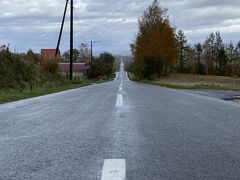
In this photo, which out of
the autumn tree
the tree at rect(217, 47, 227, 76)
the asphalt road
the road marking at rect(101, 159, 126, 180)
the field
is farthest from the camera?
the tree at rect(217, 47, 227, 76)

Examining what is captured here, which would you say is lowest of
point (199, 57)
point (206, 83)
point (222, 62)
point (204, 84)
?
point (206, 83)

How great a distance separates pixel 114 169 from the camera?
593 centimetres

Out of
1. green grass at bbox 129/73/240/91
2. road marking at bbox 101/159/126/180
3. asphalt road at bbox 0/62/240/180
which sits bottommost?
green grass at bbox 129/73/240/91

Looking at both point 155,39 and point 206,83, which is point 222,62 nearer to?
point 155,39

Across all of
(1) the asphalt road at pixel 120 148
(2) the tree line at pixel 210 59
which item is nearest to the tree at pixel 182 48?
(2) the tree line at pixel 210 59

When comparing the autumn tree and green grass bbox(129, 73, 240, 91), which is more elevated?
the autumn tree

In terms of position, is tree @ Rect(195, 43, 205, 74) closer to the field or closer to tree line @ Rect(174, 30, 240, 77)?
tree line @ Rect(174, 30, 240, 77)

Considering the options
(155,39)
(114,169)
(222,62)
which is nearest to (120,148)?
(114,169)

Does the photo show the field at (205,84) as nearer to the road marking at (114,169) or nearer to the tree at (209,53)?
the road marking at (114,169)

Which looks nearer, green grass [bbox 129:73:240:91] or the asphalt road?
the asphalt road

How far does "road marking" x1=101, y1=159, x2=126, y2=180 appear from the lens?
5.56 metres

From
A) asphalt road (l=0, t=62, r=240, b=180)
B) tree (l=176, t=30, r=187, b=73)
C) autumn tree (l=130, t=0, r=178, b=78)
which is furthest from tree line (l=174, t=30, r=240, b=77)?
asphalt road (l=0, t=62, r=240, b=180)

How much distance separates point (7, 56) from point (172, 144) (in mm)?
38642

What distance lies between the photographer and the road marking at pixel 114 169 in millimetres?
5559
